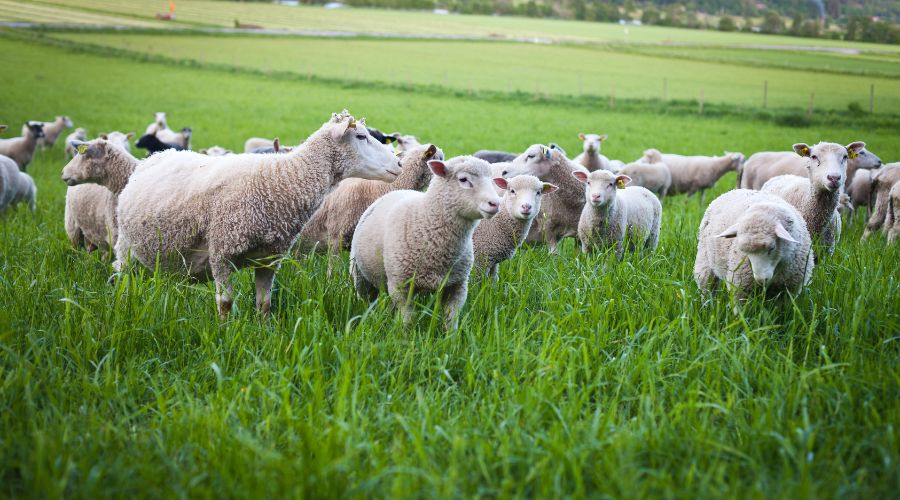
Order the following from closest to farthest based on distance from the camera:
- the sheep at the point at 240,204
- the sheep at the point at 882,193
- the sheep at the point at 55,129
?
the sheep at the point at 240,204 < the sheep at the point at 882,193 < the sheep at the point at 55,129

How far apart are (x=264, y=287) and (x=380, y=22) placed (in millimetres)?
28118

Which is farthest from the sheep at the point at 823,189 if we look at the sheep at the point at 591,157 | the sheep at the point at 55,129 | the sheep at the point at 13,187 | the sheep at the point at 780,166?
the sheep at the point at 55,129

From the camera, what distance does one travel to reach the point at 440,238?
448 cm

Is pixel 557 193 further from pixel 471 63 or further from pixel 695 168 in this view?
pixel 471 63

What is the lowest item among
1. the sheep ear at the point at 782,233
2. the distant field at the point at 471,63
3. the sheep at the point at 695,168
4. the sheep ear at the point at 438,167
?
the sheep at the point at 695,168

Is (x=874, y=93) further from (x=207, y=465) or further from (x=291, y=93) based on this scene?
(x=291, y=93)

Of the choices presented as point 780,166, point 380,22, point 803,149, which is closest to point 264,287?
point 803,149

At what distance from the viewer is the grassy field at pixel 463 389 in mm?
2832

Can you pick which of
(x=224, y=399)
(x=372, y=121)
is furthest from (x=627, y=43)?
(x=224, y=399)

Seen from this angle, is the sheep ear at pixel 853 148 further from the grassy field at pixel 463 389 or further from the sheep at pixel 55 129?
the sheep at pixel 55 129

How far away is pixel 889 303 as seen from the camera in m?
4.65

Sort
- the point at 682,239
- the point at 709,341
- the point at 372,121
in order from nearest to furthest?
1. the point at 709,341
2. the point at 682,239
3. the point at 372,121

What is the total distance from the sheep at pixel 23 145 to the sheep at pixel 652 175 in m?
11.1

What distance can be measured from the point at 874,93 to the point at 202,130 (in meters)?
15.5
